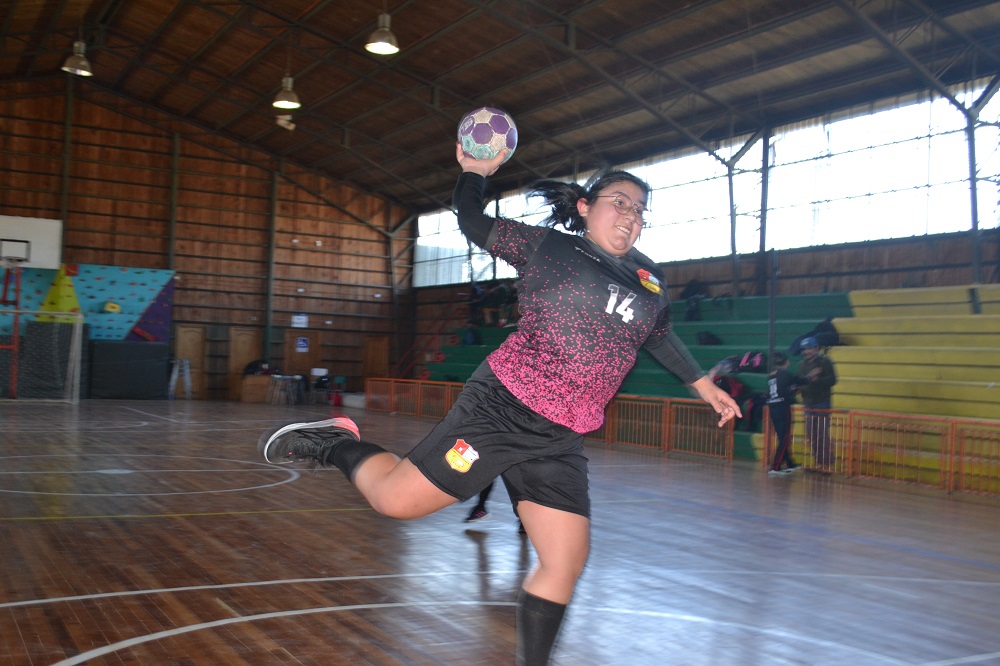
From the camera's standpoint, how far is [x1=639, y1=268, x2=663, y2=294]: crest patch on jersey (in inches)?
126

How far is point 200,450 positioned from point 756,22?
13027 mm

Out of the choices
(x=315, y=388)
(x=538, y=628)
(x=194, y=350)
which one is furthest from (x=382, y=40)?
(x=194, y=350)

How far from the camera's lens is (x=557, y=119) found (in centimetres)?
2453

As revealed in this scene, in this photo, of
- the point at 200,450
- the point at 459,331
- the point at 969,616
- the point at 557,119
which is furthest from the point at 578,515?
the point at 459,331

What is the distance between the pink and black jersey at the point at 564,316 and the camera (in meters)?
3.05

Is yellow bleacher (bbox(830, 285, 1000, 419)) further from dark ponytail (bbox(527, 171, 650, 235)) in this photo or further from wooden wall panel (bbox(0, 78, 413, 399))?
wooden wall panel (bbox(0, 78, 413, 399))

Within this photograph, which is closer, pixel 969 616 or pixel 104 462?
pixel 969 616

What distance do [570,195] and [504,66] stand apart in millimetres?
19358

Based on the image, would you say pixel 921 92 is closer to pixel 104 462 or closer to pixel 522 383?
pixel 104 462

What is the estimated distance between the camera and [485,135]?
335cm

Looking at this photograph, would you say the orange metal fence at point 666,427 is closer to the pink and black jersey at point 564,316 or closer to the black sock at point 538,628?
the pink and black jersey at point 564,316

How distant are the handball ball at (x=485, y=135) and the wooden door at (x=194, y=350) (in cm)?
2949

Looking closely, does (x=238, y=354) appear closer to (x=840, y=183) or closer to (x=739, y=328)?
(x=739, y=328)

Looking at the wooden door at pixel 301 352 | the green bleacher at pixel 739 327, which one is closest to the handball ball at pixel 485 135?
the green bleacher at pixel 739 327
